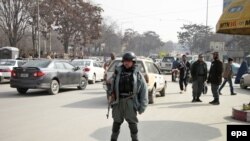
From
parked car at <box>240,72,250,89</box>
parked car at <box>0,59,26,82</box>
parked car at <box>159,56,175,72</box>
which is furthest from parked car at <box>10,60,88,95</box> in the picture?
parked car at <box>159,56,175,72</box>

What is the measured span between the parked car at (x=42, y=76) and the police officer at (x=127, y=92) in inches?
378

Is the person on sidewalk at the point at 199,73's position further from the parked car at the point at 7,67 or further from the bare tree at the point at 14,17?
the bare tree at the point at 14,17

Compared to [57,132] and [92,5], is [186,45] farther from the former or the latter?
[57,132]

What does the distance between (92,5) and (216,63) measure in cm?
4486

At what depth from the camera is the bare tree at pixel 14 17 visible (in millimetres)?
43188

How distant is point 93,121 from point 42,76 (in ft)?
20.3

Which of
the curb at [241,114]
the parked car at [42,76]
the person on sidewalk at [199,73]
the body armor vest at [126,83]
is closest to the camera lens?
the body armor vest at [126,83]

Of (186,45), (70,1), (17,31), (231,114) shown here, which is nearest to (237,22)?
(231,114)

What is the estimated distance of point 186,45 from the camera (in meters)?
110

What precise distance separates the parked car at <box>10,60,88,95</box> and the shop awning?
7936 millimetres

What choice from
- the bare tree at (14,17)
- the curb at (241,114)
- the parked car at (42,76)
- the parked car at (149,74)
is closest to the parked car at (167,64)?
the bare tree at (14,17)

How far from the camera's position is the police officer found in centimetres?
604

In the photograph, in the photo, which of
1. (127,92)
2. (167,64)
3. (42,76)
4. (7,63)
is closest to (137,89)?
(127,92)

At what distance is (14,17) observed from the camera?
4372 centimetres
